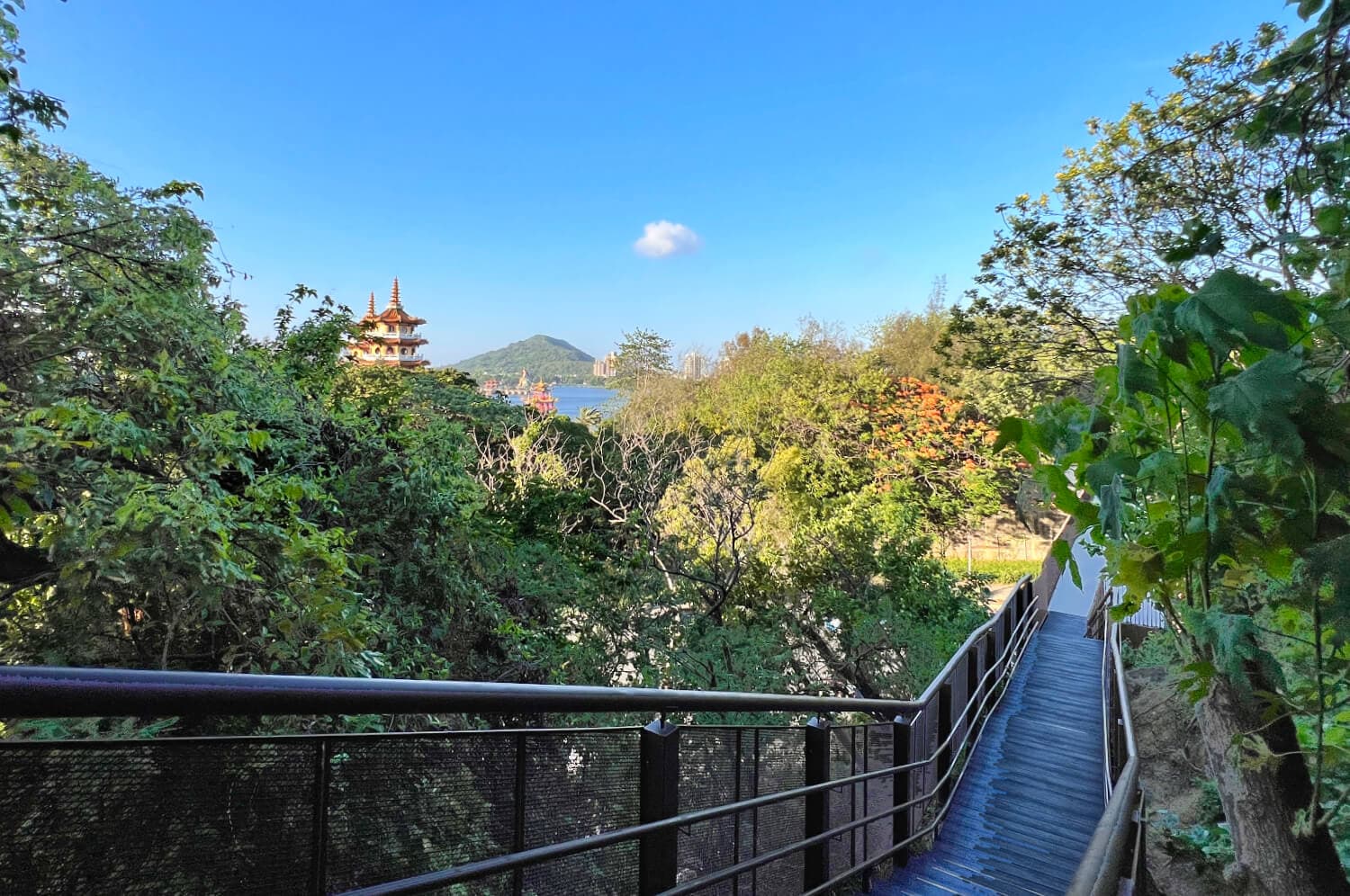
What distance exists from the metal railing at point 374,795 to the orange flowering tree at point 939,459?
1801 centimetres

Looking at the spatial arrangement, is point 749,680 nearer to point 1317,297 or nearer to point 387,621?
point 387,621

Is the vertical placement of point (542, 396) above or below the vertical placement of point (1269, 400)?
above

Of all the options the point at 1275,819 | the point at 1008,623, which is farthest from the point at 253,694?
the point at 1008,623

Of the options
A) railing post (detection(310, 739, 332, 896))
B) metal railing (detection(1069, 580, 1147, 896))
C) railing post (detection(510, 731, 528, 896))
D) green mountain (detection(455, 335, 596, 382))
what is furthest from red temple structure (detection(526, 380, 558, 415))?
green mountain (detection(455, 335, 596, 382))

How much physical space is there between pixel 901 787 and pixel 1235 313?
360cm

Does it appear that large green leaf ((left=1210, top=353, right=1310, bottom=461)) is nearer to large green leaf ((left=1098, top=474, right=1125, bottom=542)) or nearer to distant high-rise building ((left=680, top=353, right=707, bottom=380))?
large green leaf ((left=1098, top=474, right=1125, bottom=542))

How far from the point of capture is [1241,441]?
47.8 inches

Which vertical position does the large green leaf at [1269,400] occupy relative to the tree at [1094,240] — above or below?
below

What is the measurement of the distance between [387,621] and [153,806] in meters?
3.56

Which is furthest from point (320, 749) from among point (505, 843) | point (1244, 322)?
point (1244, 322)

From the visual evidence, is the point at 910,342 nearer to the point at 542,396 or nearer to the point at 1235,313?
the point at 542,396

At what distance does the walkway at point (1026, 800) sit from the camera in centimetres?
390

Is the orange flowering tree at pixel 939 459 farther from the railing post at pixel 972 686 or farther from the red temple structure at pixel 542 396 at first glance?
the railing post at pixel 972 686

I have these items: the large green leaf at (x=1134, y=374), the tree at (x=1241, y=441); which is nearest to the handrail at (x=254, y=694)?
the tree at (x=1241, y=441)
